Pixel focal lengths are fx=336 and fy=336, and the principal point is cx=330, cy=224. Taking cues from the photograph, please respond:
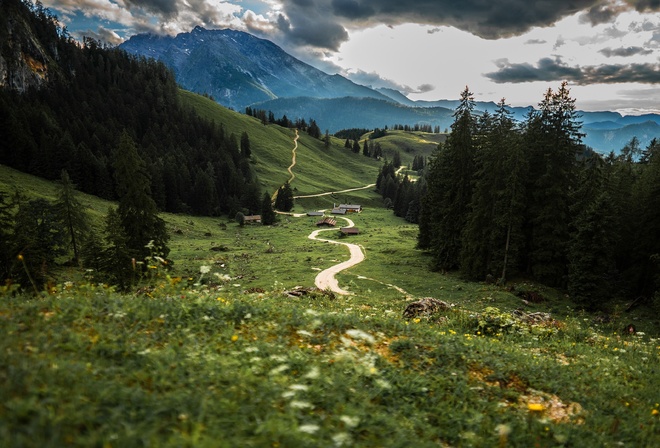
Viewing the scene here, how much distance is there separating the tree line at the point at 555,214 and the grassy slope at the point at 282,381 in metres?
21.9

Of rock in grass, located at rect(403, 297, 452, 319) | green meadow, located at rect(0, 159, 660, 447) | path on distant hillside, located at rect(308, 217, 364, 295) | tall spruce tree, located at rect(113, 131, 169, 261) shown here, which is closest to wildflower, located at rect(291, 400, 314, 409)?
green meadow, located at rect(0, 159, 660, 447)

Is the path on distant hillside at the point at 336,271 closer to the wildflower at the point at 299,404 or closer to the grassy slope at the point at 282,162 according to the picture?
the wildflower at the point at 299,404

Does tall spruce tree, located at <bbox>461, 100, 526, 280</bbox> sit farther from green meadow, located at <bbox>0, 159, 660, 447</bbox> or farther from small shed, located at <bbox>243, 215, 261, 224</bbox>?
small shed, located at <bbox>243, 215, 261, 224</bbox>

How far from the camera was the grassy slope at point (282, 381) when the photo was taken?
385 centimetres

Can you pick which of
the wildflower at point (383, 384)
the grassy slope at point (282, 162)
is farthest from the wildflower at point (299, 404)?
the grassy slope at point (282, 162)

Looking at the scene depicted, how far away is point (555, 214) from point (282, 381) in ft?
125

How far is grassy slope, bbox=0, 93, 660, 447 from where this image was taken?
385cm

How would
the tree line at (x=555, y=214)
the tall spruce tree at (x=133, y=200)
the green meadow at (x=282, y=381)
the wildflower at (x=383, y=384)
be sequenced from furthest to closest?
the tall spruce tree at (x=133, y=200) < the tree line at (x=555, y=214) < the wildflower at (x=383, y=384) < the green meadow at (x=282, y=381)

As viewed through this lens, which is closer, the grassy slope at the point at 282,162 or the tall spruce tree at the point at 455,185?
the tall spruce tree at the point at 455,185

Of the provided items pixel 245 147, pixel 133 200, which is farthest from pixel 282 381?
pixel 245 147

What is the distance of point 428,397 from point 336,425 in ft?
8.65

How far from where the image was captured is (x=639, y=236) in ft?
118

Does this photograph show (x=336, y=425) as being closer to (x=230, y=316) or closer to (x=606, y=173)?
(x=230, y=316)

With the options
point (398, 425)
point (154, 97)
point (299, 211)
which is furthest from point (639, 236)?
point (154, 97)
